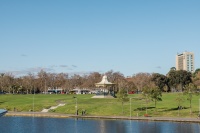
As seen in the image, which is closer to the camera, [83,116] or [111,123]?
[111,123]

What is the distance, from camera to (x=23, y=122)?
83.2m

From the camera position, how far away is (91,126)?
74.3 meters

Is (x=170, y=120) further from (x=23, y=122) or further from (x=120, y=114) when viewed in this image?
(x=23, y=122)

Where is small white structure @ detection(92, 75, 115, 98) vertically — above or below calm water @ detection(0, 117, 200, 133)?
above

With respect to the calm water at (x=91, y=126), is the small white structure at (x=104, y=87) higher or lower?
higher

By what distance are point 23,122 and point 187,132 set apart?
3798 cm

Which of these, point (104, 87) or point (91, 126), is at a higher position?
point (104, 87)

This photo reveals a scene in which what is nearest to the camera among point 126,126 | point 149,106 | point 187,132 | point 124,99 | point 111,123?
point 187,132

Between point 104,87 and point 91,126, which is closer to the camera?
point 91,126

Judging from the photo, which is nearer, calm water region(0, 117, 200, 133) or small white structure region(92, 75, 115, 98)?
calm water region(0, 117, 200, 133)

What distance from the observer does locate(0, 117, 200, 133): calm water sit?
68325mm

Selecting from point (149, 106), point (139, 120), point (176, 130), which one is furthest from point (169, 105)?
point (176, 130)

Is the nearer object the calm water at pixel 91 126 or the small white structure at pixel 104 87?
the calm water at pixel 91 126

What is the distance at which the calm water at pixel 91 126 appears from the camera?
6832cm
